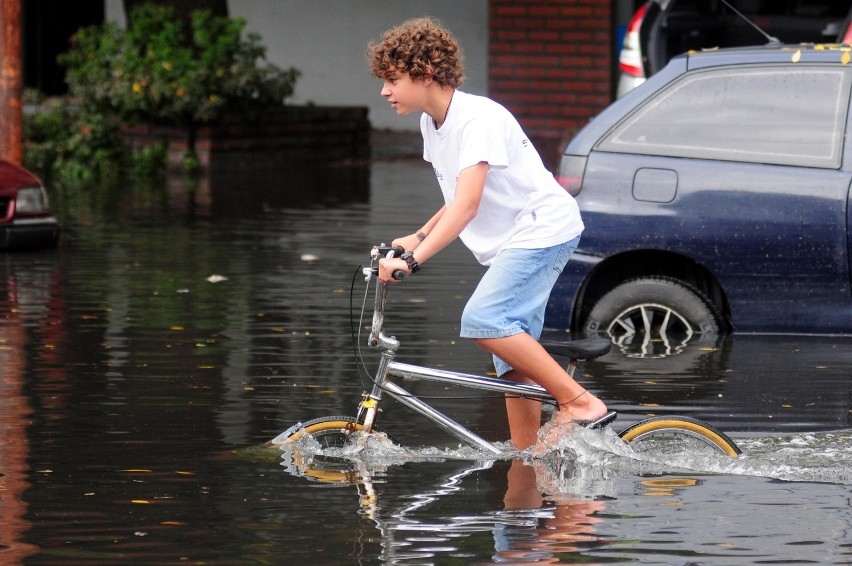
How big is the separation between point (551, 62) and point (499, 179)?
14.3m

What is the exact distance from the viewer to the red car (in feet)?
39.2

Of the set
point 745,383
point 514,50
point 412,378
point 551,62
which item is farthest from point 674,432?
point 514,50

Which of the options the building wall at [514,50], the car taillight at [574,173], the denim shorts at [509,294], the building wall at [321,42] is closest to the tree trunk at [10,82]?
the building wall at [514,50]

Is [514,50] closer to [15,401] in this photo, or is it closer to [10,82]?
[10,82]

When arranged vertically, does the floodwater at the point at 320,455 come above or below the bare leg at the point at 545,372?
below

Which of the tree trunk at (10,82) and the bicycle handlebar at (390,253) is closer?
the bicycle handlebar at (390,253)

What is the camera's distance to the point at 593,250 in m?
8.33

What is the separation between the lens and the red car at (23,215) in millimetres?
11938

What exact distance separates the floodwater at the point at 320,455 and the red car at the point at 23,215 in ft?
1.47

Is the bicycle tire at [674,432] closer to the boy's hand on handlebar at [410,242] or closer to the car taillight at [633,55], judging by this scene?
the boy's hand on handlebar at [410,242]

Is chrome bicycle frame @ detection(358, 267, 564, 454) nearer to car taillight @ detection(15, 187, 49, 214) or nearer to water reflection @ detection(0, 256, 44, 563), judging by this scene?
water reflection @ detection(0, 256, 44, 563)

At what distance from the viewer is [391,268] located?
5.47 metres

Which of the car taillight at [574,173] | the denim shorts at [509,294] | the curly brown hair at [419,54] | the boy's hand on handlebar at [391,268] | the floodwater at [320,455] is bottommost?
the floodwater at [320,455]

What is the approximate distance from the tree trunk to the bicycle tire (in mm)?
9125
